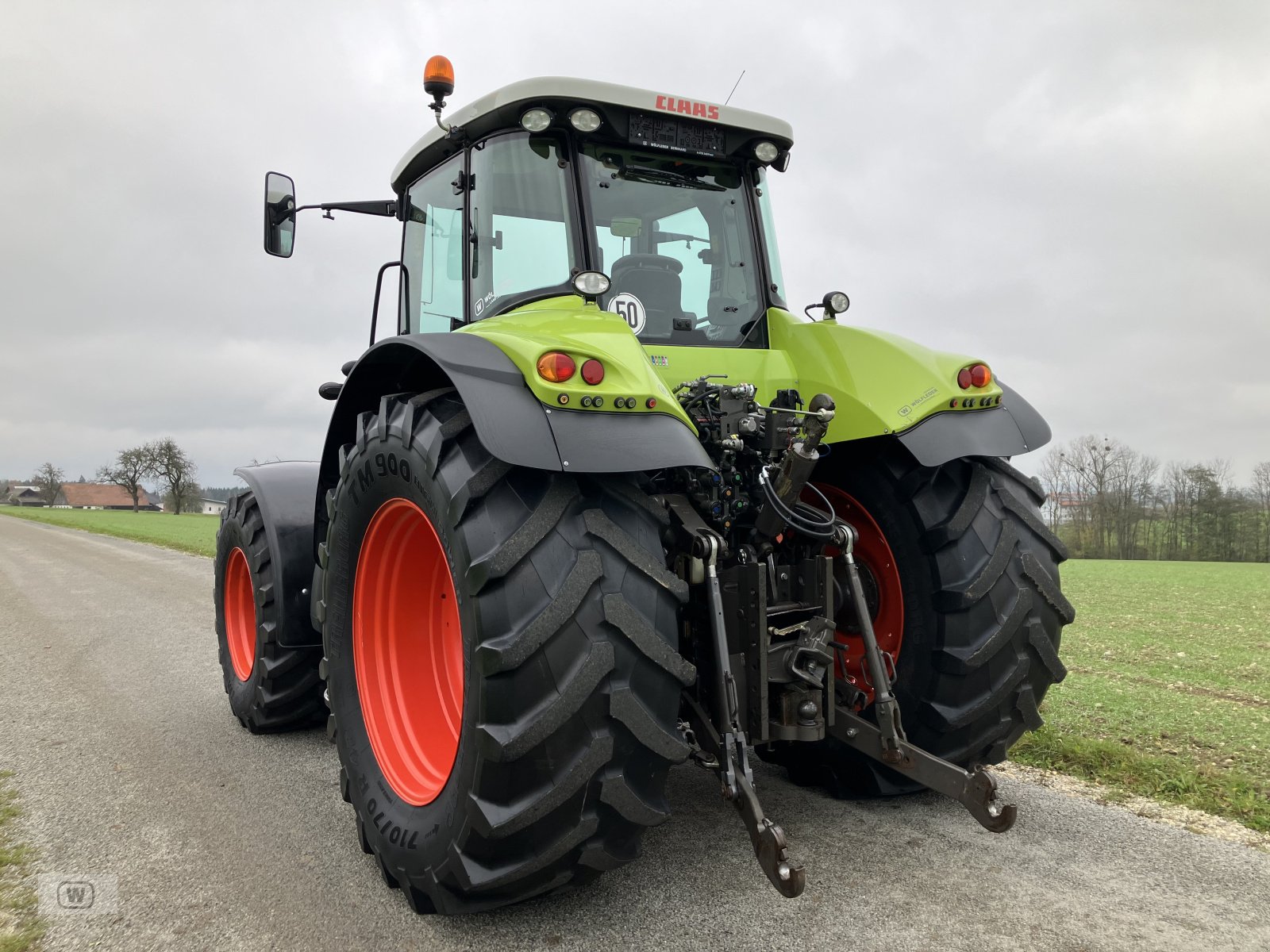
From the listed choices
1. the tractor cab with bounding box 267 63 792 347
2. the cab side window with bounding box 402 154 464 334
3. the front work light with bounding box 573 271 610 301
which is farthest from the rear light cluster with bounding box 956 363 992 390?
the cab side window with bounding box 402 154 464 334

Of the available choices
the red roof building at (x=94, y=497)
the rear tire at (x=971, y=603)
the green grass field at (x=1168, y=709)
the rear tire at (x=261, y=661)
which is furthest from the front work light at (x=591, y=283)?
the red roof building at (x=94, y=497)

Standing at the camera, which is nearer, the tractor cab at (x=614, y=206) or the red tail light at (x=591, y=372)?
the red tail light at (x=591, y=372)

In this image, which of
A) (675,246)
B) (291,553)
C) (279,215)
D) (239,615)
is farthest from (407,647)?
(239,615)

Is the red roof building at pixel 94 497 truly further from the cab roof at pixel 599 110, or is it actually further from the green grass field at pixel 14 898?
the cab roof at pixel 599 110

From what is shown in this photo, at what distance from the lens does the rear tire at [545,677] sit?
86.6 inches

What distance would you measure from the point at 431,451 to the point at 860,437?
158 centimetres

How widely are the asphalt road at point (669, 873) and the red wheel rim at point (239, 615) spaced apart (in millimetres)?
640

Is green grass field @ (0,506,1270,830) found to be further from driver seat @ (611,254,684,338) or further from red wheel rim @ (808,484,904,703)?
driver seat @ (611,254,684,338)

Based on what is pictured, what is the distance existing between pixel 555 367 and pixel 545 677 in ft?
2.70

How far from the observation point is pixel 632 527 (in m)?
2.39

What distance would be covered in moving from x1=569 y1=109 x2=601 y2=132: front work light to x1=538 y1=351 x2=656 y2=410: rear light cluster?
1.19 m

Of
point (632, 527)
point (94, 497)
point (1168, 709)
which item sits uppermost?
point (632, 527)

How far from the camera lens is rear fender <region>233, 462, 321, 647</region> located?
435 centimetres

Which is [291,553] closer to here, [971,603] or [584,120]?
[584,120]
